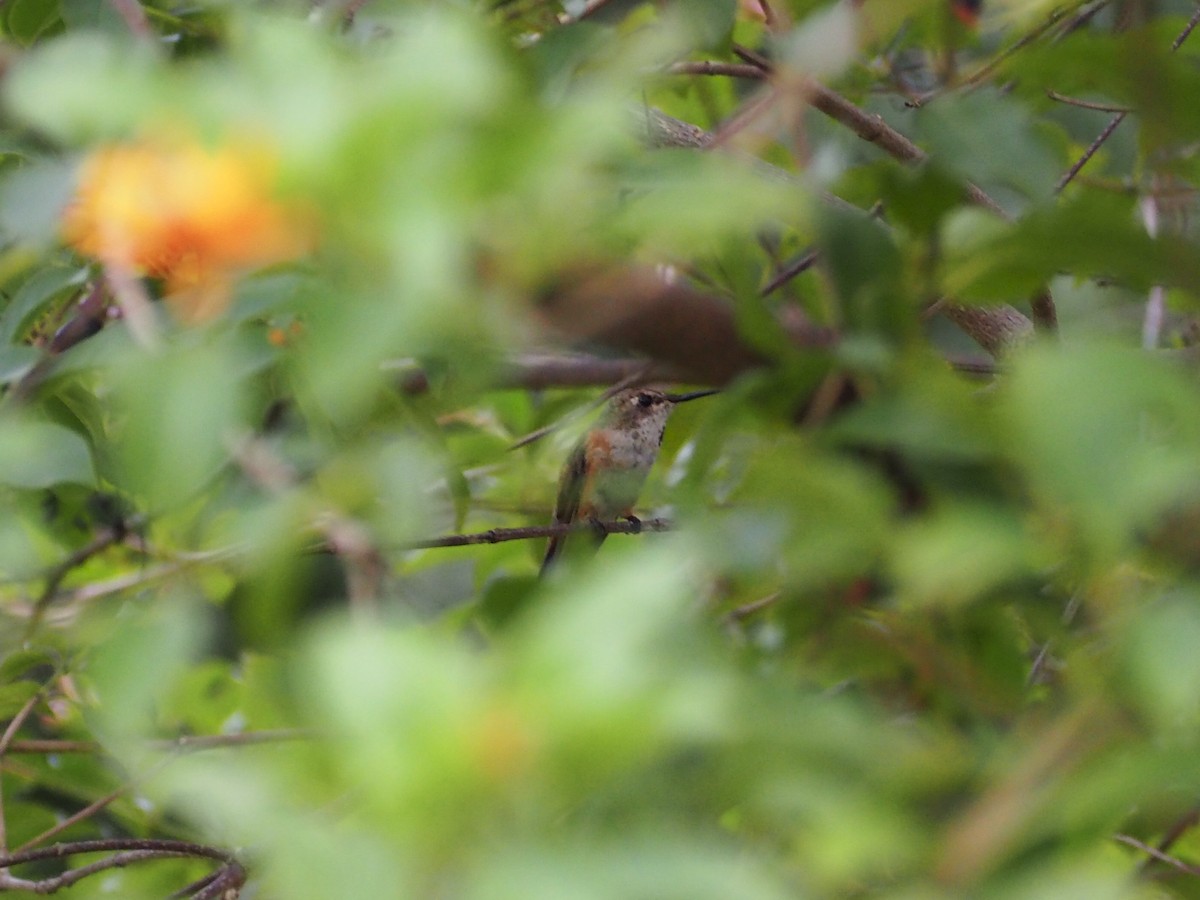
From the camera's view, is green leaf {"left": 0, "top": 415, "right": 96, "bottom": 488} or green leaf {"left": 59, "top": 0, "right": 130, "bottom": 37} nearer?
green leaf {"left": 0, "top": 415, "right": 96, "bottom": 488}

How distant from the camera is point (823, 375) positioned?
69 centimetres

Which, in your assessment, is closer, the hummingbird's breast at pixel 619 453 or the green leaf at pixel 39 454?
the green leaf at pixel 39 454

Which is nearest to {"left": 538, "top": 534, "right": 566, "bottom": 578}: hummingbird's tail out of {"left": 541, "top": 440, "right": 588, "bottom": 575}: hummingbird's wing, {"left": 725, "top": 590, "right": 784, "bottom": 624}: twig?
{"left": 725, "top": 590, "right": 784, "bottom": 624}: twig

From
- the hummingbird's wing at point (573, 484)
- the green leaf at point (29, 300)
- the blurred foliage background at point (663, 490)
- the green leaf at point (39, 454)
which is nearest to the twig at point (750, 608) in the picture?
the blurred foliage background at point (663, 490)

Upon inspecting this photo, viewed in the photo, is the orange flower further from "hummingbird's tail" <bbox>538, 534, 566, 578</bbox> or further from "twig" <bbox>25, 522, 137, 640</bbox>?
"hummingbird's tail" <bbox>538, 534, 566, 578</bbox>

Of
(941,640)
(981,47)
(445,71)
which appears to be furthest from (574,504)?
(445,71)

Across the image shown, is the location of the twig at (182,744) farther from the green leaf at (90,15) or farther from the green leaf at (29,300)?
the green leaf at (90,15)

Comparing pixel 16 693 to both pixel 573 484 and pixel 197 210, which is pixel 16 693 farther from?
pixel 573 484

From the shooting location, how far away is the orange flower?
0.54 metres

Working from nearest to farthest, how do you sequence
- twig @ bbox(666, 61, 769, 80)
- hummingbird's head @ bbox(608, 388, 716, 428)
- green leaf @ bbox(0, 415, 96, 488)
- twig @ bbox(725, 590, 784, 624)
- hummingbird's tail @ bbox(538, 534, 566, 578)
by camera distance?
1. green leaf @ bbox(0, 415, 96, 488)
2. twig @ bbox(725, 590, 784, 624)
3. twig @ bbox(666, 61, 769, 80)
4. hummingbird's tail @ bbox(538, 534, 566, 578)
5. hummingbird's head @ bbox(608, 388, 716, 428)

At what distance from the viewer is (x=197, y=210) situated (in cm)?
56

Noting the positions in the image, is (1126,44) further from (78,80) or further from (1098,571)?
(78,80)

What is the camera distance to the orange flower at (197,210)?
0.54 m

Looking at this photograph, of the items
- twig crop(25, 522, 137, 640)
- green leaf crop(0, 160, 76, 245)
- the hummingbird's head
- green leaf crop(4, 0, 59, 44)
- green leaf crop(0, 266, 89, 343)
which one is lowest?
the hummingbird's head
